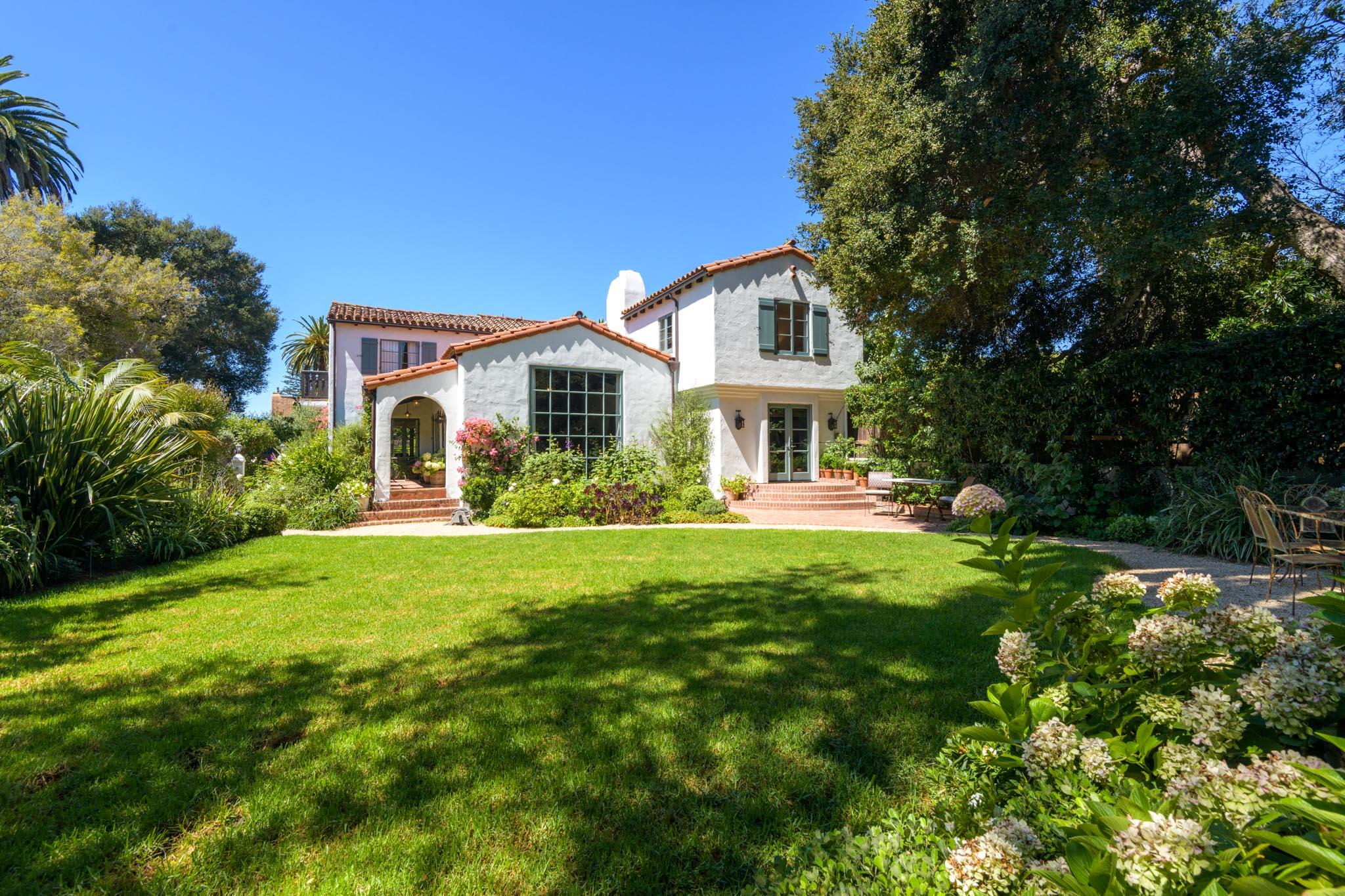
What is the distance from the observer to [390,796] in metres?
2.49

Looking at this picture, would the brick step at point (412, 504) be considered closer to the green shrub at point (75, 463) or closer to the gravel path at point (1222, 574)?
the green shrub at point (75, 463)

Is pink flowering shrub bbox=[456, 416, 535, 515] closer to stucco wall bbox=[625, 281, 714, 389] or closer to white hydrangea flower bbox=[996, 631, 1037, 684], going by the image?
stucco wall bbox=[625, 281, 714, 389]

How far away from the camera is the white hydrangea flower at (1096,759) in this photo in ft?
4.70

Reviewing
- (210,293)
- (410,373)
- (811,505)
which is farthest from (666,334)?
(210,293)

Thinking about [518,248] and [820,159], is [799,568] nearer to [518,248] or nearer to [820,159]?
[820,159]

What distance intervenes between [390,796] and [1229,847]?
8.94ft

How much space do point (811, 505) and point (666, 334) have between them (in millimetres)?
6886

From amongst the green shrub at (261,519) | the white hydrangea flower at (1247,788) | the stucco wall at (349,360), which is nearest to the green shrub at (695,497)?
the green shrub at (261,519)

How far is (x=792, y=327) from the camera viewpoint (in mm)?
17328

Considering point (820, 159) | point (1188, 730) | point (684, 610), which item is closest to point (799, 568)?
point (684, 610)

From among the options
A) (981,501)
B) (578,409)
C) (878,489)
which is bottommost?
(878,489)

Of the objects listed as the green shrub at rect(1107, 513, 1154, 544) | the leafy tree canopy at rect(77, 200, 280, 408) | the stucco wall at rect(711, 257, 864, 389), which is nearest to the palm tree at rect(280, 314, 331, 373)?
the leafy tree canopy at rect(77, 200, 280, 408)

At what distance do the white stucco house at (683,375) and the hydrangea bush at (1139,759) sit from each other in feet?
45.1

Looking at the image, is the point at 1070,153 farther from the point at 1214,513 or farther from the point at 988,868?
the point at 988,868
